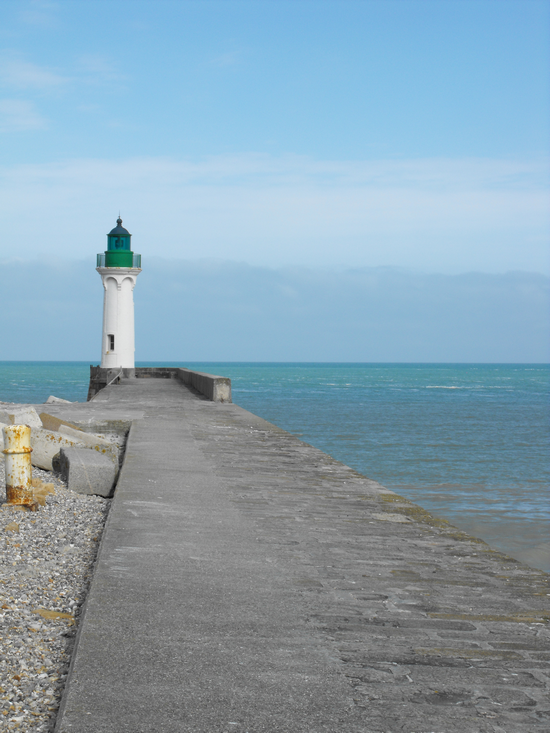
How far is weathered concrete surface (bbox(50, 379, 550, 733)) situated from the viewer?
7.79ft

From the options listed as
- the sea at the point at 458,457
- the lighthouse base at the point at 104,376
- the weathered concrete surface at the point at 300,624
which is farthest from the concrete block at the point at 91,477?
→ the lighthouse base at the point at 104,376

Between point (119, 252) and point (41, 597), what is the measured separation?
27532mm

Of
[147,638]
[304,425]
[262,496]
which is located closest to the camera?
[147,638]

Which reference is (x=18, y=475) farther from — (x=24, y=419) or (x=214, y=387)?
(x=214, y=387)

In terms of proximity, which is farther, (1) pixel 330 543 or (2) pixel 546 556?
(2) pixel 546 556

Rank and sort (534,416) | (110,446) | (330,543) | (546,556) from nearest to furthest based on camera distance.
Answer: (330,543) → (110,446) → (546,556) → (534,416)

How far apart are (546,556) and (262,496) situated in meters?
6.28

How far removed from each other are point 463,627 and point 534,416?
136 feet

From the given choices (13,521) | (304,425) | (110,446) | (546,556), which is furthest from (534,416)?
(13,521)

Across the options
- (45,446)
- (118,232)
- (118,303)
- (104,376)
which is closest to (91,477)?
(45,446)

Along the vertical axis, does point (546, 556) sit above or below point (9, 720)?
below

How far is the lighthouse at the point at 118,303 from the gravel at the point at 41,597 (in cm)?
2415

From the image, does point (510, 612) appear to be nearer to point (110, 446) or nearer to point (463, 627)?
point (463, 627)

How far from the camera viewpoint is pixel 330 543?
176 inches
